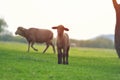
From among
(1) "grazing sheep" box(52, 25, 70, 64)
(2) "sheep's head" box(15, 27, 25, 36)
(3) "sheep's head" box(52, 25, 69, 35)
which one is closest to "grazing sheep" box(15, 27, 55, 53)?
(2) "sheep's head" box(15, 27, 25, 36)

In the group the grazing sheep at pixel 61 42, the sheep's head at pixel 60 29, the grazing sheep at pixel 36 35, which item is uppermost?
the grazing sheep at pixel 36 35

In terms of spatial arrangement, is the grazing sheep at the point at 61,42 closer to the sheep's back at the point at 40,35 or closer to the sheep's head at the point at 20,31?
the sheep's back at the point at 40,35

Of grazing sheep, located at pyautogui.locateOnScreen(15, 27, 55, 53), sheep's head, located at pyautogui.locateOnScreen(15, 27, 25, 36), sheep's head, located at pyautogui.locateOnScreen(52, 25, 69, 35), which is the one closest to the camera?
sheep's head, located at pyautogui.locateOnScreen(52, 25, 69, 35)

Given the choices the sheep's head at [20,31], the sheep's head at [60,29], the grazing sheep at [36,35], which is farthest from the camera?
the sheep's head at [20,31]

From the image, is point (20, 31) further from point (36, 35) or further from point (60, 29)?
point (60, 29)

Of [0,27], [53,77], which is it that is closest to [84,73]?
[53,77]

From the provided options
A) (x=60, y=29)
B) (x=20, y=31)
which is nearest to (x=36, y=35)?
(x=20, y=31)

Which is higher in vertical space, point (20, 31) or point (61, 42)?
point (20, 31)

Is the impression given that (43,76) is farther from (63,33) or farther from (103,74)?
(63,33)

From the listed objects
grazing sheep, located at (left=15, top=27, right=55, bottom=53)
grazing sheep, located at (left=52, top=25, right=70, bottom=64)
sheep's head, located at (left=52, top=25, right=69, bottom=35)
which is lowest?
grazing sheep, located at (left=52, top=25, right=70, bottom=64)

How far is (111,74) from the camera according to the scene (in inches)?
801

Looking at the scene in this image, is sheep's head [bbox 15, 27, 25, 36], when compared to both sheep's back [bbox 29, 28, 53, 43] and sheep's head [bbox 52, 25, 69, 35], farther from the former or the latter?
sheep's head [bbox 52, 25, 69, 35]

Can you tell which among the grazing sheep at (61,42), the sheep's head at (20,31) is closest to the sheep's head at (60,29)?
the grazing sheep at (61,42)

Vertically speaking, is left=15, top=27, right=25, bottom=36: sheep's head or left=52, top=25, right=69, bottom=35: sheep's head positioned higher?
left=15, top=27, right=25, bottom=36: sheep's head
